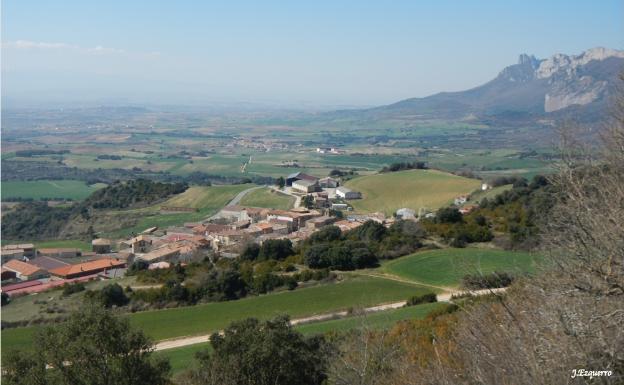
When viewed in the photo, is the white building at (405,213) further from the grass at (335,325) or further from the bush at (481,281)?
the bush at (481,281)

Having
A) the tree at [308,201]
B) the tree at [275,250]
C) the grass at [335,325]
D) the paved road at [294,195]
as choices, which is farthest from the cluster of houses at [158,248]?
the grass at [335,325]

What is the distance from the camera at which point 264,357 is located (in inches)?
381

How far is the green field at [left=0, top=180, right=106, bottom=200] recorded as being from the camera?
55562 millimetres

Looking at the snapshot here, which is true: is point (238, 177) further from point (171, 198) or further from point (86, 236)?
point (86, 236)

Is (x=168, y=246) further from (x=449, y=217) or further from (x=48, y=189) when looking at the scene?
(x=48, y=189)

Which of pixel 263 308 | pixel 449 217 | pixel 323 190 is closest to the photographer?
pixel 263 308

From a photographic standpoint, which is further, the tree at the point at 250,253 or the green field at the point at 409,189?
the green field at the point at 409,189

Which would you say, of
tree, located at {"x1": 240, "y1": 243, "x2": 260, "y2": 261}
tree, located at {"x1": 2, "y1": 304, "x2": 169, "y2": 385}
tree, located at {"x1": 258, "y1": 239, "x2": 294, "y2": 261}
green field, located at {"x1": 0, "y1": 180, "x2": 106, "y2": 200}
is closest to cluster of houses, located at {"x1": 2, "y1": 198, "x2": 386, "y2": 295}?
tree, located at {"x1": 240, "y1": 243, "x2": 260, "y2": 261}

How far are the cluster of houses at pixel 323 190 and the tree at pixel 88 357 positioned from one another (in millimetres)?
35099

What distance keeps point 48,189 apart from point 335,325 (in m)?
53.2

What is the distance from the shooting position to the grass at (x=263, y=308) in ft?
51.0

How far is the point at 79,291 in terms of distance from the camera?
69.5 feet

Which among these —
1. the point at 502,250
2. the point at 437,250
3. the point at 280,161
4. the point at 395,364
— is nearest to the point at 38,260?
the point at 437,250

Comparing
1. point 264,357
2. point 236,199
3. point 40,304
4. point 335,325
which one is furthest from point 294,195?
point 264,357
